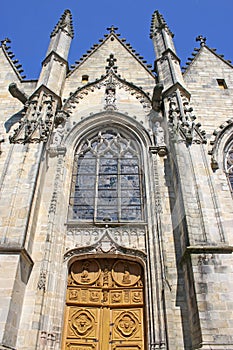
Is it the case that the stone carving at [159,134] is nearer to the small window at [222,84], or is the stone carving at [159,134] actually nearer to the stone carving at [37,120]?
the stone carving at [37,120]

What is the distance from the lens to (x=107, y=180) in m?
8.40

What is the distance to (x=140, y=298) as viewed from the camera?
21.1 feet

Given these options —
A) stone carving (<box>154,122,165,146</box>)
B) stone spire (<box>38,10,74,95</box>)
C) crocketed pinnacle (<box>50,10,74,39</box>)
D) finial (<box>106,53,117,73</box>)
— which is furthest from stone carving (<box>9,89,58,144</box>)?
crocketed pinnacle (<box>50,10,74,39</box>)

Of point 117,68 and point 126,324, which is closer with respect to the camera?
point 126,324

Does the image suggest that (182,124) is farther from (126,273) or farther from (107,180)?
(126,273)

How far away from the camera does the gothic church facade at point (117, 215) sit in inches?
222

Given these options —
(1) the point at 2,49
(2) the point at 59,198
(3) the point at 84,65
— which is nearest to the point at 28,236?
(2) the point at 59,198

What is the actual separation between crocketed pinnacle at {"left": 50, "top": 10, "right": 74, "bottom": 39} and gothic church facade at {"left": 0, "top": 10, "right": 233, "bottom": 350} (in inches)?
103

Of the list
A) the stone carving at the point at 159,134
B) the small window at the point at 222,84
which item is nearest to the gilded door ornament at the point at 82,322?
the stone carving at the point at 159,134

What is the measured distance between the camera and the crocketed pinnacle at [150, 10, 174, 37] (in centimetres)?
1261

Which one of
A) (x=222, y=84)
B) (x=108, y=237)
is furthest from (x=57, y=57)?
(x=108, y=237)

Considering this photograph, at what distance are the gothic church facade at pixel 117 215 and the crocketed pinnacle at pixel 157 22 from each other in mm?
2407

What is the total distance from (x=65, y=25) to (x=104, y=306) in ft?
37.0

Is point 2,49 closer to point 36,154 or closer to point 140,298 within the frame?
point 36,154
